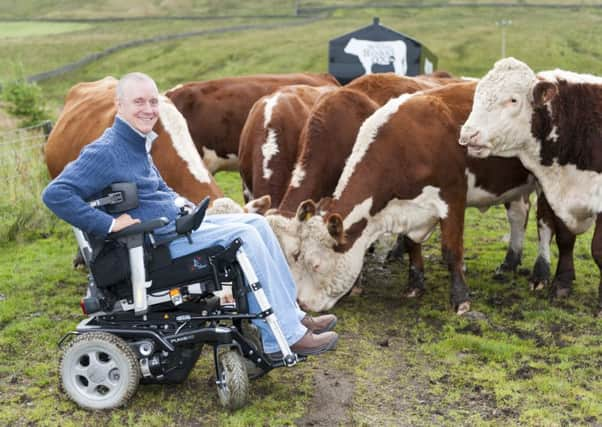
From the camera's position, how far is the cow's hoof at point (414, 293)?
24.2 feet

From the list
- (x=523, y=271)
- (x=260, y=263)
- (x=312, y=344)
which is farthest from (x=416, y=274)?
(x=260, y=263)

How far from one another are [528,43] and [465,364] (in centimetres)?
4341

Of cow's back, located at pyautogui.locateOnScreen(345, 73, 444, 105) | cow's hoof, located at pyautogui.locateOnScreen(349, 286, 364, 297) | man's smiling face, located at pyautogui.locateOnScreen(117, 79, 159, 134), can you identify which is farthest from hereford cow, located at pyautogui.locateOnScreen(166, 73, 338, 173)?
man's smiling face, located at pyautogui.locateOnScreen(117, 79, 159, 134)


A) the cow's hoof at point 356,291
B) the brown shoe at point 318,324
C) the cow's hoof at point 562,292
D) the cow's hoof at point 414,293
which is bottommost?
the cow's hoof at point 356,291

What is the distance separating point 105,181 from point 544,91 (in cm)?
381

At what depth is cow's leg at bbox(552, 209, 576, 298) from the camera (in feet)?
23.3

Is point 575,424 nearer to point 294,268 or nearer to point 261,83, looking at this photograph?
point 294,268

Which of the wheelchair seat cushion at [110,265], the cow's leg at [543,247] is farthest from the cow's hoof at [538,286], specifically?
the wheelchair seat cushion at [110,265]

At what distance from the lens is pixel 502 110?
6480 mm

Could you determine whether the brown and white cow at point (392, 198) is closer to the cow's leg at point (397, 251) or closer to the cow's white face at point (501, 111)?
the cow's white face at point (501, 111)

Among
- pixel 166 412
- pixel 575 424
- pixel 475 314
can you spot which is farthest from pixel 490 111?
pixel 166 412

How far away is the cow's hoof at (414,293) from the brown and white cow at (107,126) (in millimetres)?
2320

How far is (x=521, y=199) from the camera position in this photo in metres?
8.24

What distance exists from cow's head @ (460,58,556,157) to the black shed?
35.8ft
